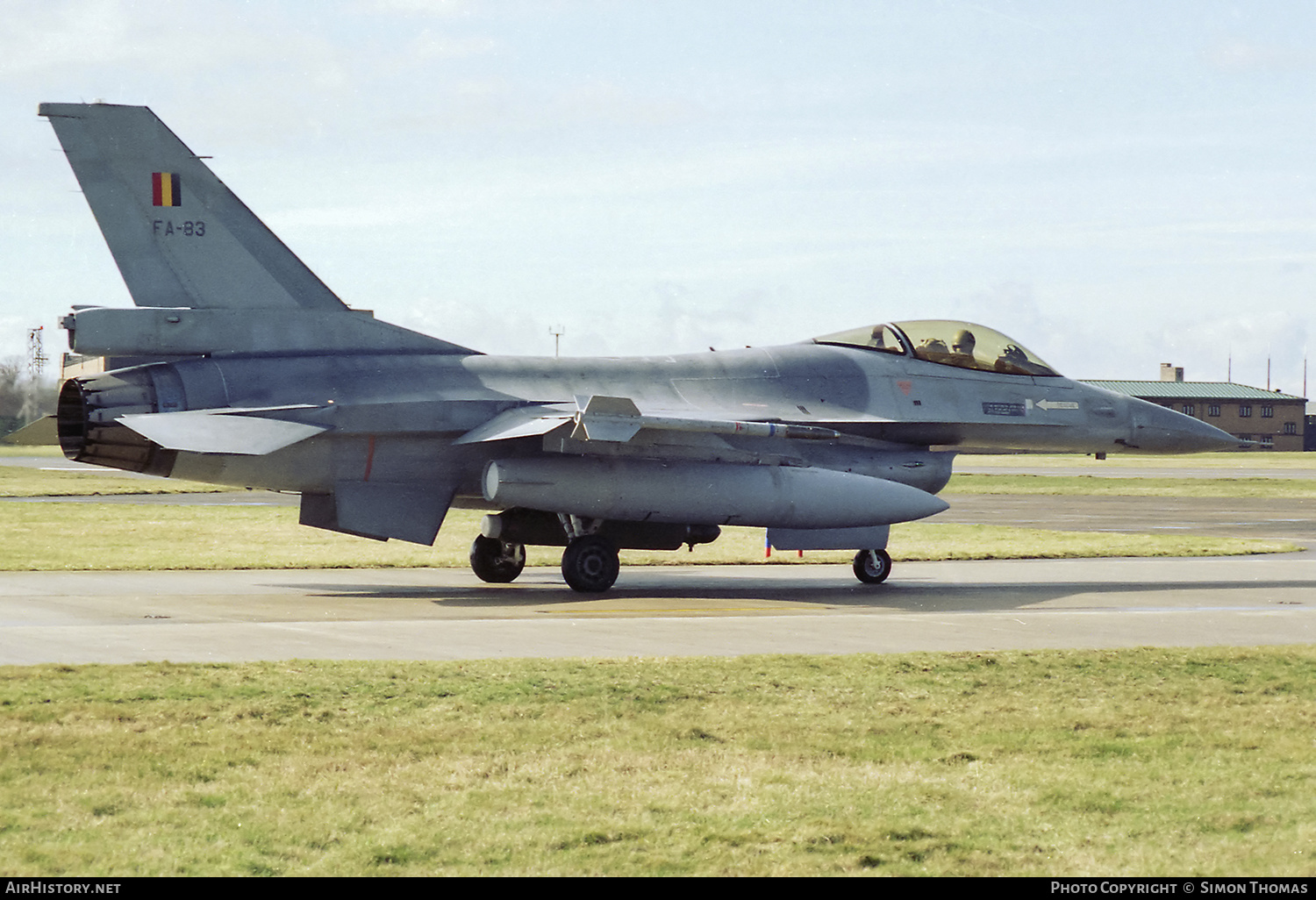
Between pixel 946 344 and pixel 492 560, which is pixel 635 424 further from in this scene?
pixel 946 344

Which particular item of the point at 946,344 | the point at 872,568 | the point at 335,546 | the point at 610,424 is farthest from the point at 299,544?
the point at 946,344

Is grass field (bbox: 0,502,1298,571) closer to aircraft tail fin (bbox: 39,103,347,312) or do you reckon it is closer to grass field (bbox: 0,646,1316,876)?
aircraft tail fin (bbox: 39,103,347,312)

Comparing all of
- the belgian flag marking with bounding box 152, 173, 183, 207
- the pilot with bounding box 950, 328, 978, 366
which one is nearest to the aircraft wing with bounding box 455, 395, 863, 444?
the pilot with bounding box 950, 328, 978, 366

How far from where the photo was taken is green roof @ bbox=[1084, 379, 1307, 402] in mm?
121688

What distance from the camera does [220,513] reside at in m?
31.2

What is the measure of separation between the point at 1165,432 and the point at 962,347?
135 inches

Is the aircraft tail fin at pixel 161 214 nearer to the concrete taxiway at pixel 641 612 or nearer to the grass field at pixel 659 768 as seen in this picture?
the concrete taxiway at pixel 641 612

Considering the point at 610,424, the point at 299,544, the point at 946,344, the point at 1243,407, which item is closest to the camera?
the point at 610,424

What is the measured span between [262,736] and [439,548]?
15.7m

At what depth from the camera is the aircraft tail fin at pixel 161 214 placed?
631 inches

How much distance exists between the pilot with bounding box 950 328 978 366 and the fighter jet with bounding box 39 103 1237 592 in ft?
4.82

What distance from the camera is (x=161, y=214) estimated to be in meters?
16.2
